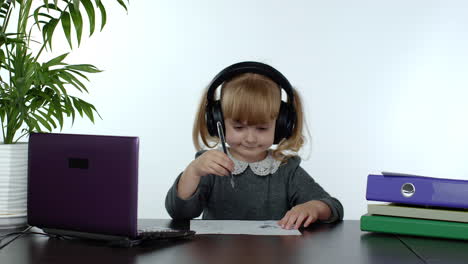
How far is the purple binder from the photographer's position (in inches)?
45.2

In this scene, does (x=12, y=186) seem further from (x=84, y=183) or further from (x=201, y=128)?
(x=201, y=128)

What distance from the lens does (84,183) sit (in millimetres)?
1121

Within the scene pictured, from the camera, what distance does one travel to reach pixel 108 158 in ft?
3.56

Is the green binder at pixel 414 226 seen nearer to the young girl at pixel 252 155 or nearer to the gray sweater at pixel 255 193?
the young girl at pixel 252 155

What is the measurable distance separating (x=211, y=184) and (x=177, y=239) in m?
0.61

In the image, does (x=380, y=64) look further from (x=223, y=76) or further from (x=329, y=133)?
(x=223, y=76)

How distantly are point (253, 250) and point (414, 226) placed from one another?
13.9 inches

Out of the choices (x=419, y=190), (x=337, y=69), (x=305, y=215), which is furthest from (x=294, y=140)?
(x=337, y=69)

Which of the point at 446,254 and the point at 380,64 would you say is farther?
the point at 380,64

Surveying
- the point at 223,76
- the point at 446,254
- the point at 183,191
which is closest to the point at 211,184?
the point at 183,191

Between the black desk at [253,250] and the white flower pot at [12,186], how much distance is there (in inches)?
4.5

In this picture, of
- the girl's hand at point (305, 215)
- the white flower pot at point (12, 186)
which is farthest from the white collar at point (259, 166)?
the white flower pot at point (12, 186)

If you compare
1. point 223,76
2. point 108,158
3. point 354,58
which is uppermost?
point 354,58

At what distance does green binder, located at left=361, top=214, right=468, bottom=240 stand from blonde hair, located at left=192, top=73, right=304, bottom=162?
1.69ft
